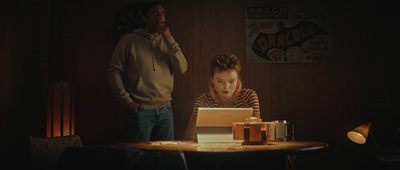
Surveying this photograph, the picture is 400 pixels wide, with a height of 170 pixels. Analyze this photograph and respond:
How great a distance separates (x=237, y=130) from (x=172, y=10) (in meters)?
2.21

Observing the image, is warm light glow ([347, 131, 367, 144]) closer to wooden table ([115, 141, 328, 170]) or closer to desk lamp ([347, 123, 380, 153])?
desk lamp ([347, 123, 380, 153])

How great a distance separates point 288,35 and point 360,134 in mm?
1355

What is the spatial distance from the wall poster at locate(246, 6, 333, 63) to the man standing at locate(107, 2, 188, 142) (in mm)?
1082

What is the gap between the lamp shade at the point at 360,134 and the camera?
318 cm

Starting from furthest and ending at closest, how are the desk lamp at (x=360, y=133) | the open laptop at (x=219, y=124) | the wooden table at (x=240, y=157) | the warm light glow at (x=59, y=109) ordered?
the desk lamp at (x=360, y=133)
the warm light glow at (x=59, y=109)
the open laptop at (x=219, y=124)
the wooden table at (x=240, y=157)

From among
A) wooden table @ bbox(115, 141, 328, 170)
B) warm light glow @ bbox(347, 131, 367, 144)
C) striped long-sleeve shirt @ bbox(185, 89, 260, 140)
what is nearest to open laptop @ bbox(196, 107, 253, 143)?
wooden table @ bbox(115, 141, 328, 170)

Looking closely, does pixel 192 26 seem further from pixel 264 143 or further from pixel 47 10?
pixel 264 143

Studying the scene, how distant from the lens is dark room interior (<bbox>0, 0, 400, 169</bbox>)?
12.1 ft

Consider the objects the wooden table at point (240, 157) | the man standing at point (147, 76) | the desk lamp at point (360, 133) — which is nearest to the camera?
the wooden table at point (240, 157)

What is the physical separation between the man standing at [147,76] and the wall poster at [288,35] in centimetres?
108

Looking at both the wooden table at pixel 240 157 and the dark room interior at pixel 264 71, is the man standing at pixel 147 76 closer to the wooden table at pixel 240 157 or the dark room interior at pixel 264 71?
the dark room interior at pixel 264 71

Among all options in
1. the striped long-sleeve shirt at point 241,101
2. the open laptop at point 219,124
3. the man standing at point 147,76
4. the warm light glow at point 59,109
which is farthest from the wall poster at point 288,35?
the warm light glow at point 59,109

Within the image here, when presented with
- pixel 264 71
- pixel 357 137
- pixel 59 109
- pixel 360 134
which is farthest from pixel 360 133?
pixel 59 109

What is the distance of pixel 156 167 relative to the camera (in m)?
1.08
